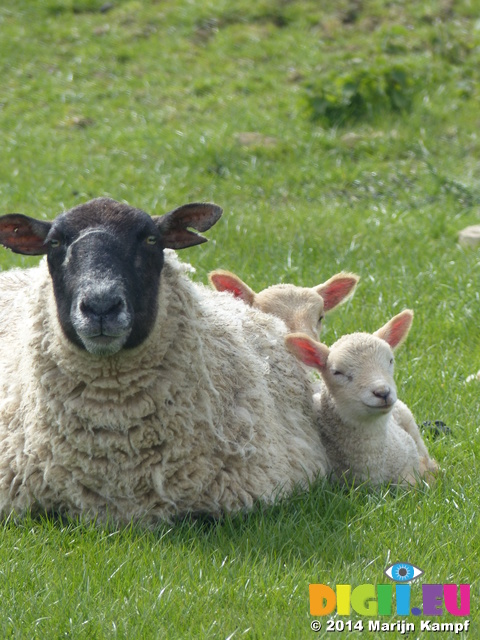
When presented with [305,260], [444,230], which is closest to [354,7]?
[444,230]

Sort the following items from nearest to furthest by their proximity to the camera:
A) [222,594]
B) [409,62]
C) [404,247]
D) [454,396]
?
[222,594], [454,396], [404,247], [409,62]

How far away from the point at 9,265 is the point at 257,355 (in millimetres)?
3230

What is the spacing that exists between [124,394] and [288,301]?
1.50m

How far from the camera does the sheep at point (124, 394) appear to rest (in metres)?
4.20

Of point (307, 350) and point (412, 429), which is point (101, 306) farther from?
point (412, 429)

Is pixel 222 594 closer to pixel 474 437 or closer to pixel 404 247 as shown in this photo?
pixel 474 437

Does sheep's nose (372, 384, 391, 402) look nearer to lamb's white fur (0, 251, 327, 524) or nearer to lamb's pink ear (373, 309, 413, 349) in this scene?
lamb's white fur (0, 251, 327, 524)

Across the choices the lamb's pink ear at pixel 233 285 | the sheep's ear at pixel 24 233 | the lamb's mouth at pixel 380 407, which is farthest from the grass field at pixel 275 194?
the sheep's ear at pixel 24 233

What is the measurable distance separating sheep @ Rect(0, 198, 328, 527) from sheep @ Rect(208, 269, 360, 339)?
0.86 metres

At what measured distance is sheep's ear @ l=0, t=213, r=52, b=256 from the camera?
14.8 ft

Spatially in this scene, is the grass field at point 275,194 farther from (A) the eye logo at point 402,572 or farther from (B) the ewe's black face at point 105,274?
(B) the ewe's black face at point 105,274

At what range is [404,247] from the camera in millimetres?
8430

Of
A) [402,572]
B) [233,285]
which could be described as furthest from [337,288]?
[402,572]

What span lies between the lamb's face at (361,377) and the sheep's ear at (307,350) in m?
0.03
